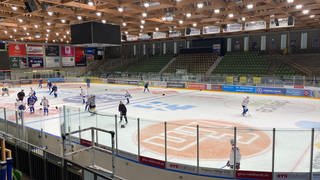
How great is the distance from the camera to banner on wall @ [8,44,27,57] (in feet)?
153

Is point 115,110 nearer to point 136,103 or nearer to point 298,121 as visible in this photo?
point 136,103

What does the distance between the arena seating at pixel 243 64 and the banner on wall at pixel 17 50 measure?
33268 millimetres

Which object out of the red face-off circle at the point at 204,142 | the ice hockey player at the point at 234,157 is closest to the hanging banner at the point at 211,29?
the red face-off circle at the point at 204,142

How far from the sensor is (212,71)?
38312 millimetres

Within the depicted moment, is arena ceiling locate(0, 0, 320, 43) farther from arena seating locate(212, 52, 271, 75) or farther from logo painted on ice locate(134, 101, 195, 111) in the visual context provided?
arena seating locate(212, 52, 271, 75)

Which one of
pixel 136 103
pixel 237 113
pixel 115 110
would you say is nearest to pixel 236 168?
pixel 237 113

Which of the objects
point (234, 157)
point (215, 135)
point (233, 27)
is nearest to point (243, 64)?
point (233, 27)

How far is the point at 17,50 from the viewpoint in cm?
4747

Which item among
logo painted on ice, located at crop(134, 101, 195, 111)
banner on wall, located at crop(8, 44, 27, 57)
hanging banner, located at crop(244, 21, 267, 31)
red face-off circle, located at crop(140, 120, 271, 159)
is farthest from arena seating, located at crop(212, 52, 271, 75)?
banner on wall, located at crop(8, 44, 27, 57)

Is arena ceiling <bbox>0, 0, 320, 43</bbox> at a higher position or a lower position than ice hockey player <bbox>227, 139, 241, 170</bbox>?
higher

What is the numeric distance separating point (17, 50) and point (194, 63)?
3046cm

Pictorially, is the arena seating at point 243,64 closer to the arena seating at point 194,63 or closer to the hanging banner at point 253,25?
the arena seating at point 194,63

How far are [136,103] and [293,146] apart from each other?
15.6 m

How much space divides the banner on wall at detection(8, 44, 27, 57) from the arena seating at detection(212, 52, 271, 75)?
109ft
